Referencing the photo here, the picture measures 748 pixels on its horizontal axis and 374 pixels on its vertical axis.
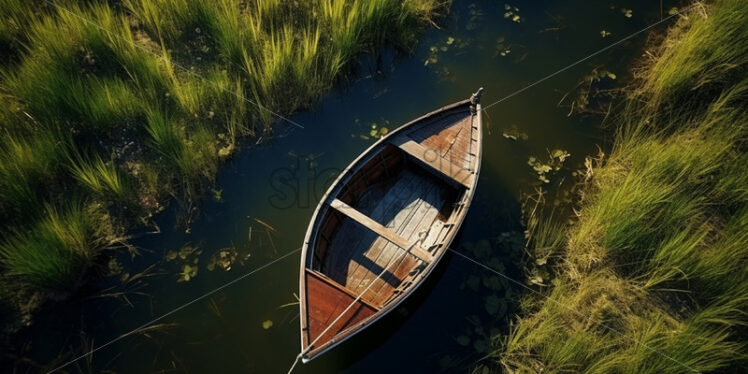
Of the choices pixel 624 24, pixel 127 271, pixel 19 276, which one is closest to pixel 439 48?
pixel 624 24

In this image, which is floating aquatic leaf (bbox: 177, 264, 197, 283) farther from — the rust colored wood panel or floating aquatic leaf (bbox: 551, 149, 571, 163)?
floating aquatic leaf (bbox: 551, 149, 571, 163)

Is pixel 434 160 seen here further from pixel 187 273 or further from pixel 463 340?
pixel 187 273

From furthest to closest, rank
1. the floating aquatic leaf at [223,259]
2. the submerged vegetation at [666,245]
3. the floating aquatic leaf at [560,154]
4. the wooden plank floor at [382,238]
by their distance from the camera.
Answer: the floating aquatic leaf at [560,154] → the floating aquatic leaf at [223,259] → the wooden plank floor at [382,238] → the submerged vegetation at [666,245]

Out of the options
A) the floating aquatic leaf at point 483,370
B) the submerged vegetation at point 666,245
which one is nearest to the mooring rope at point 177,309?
the floating aquatic leaf at point 483,370

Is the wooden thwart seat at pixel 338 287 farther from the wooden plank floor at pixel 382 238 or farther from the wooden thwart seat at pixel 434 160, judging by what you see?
the wooden thwart seat at pixel 434 160

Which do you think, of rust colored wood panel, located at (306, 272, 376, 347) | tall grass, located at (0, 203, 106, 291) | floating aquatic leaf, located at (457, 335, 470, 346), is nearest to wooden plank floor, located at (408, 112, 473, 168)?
floating aquatic leaf, located at (457, 335, 470, 346)

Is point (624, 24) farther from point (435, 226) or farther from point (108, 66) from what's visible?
point (108, 66)
